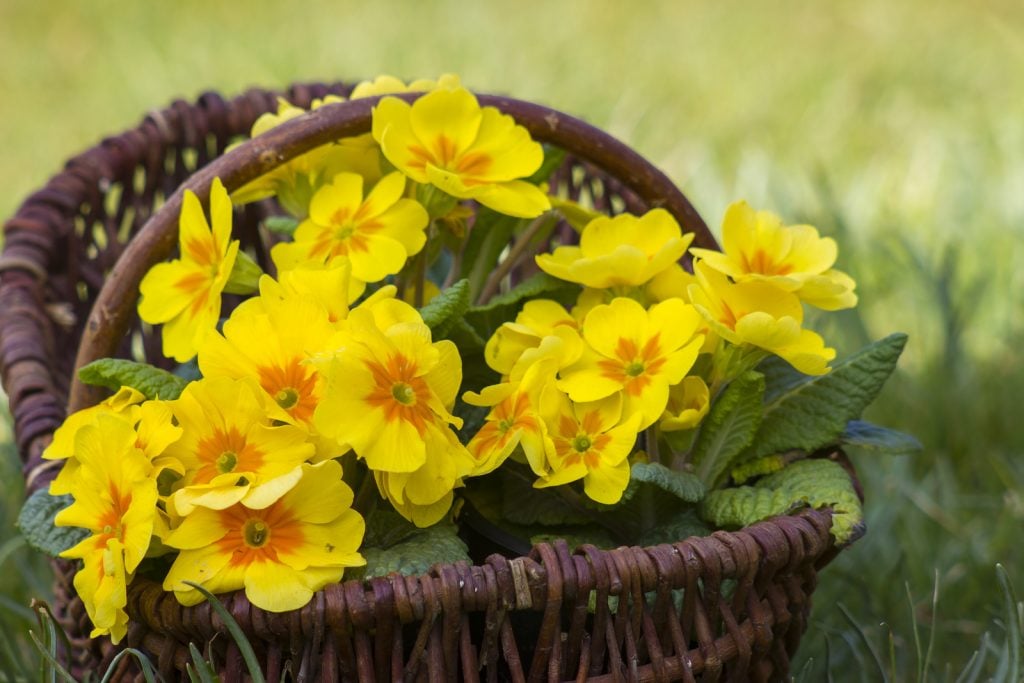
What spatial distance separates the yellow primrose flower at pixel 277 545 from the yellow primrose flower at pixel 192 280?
0.20 m

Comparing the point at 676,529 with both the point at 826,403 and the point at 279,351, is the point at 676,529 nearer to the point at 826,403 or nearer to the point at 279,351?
the point at 826,403

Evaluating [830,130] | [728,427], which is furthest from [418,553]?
[830,130]

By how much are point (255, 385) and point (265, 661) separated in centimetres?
19

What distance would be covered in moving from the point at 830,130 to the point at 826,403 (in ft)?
6.29

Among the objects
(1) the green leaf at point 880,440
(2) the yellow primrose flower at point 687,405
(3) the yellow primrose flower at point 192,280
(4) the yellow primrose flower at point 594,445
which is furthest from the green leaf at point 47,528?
(1) the green leaf at point 880,440

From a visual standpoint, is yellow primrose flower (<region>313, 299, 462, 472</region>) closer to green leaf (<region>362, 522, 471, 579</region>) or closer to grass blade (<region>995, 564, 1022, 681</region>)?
green leaf (<region>362, 522, 471, 579</region>)

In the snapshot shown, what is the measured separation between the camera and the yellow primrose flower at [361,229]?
3.12 feet

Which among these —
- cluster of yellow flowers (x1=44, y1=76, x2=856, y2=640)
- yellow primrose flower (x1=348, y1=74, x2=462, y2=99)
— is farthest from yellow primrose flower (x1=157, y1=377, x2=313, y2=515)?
yellow primrose flower (x1=348, y1=74, x2=462, y2=99)

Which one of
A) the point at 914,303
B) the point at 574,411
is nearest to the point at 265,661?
the point at 574,411

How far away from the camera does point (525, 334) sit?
0.96m

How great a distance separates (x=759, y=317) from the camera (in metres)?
0.90

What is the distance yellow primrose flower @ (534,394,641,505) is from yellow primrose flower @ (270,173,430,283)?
0.18m

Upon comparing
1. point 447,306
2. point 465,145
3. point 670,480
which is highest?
point 465,145

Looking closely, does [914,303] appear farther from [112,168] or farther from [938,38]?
[938,38]
